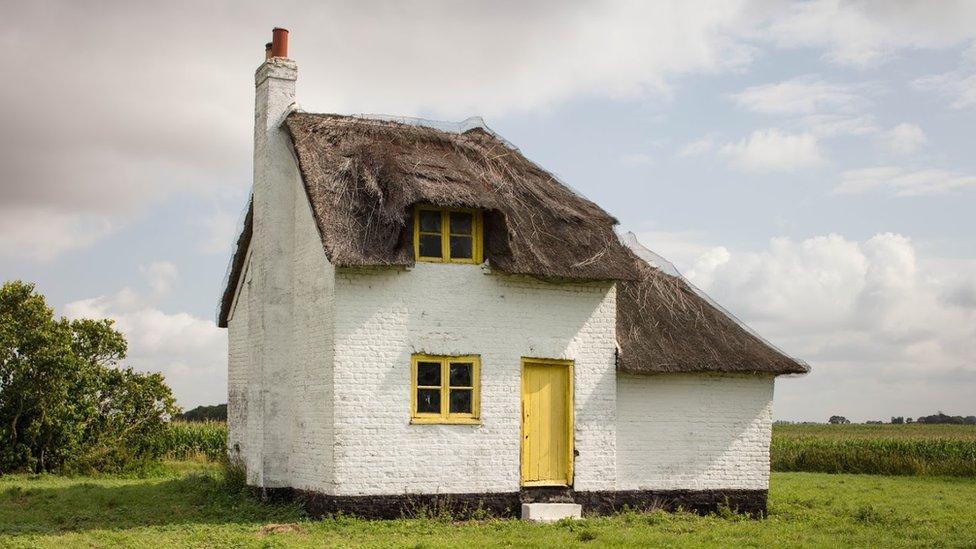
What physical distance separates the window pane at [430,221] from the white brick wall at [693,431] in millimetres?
4505

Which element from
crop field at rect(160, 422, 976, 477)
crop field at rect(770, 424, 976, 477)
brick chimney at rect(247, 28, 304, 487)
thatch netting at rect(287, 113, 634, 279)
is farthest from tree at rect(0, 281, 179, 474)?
crop field at rect(770, 424, 976, 477)

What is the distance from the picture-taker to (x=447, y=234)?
17.5 metres

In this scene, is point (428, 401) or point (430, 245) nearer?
point (428, 401)

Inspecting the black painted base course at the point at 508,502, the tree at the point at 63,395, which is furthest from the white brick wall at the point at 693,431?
the tree at the point at 63,395

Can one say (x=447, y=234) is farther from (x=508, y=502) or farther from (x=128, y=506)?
(x=128, y=506)

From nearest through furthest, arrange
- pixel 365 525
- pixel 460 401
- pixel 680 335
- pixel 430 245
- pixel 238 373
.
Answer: pixel 365 525
pixel 460 401
pixel 430 245
pixel 680 335
pixel 238 373

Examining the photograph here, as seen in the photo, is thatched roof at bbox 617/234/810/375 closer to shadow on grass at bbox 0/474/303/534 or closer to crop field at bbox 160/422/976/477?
shadow on grass at bbox 0/474/303/534

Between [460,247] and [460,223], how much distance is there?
0.42 m

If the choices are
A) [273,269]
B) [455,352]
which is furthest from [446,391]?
[273,269]

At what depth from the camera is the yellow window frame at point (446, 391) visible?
663 inches

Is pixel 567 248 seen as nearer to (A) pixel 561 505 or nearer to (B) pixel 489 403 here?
(B) pixel 489 403

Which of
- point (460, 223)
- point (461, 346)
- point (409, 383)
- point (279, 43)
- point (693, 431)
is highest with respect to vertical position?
point (279, 43)

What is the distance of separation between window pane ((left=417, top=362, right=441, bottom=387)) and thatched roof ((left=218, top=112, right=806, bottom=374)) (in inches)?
69.8

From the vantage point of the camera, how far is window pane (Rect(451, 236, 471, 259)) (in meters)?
17.5
